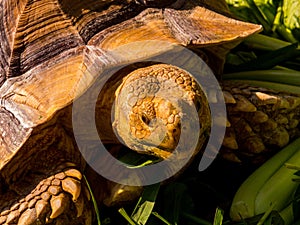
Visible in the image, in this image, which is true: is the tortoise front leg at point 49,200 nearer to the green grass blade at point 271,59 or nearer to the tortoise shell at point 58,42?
the tortoise shell at point 58,42

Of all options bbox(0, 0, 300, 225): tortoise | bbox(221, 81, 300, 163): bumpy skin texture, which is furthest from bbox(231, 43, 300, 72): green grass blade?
bbox(0, 0, 300, 225): tortoise

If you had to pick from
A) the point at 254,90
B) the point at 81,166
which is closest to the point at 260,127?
the point at 254,90

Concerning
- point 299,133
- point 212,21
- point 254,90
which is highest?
point 212,21

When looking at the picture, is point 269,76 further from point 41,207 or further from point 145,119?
point 41,207

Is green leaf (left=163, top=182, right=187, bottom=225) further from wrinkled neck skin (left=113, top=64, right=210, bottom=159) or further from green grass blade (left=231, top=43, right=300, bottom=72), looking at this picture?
green grass blade (left=231, top=43, right=300, bottom=72)

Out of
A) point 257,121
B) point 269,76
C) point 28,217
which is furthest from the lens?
point 269,76

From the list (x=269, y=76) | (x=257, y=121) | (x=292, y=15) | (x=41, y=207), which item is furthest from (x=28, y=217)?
(x=292, y=15)

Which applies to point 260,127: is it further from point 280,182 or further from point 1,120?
point 1,120
